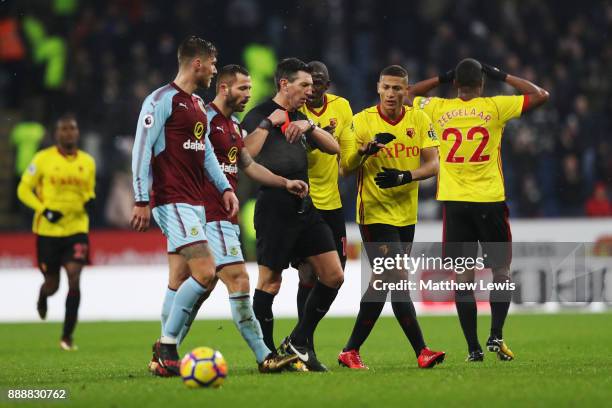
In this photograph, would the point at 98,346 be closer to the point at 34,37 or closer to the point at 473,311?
the point at 473,311

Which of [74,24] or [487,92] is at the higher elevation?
[74,24]

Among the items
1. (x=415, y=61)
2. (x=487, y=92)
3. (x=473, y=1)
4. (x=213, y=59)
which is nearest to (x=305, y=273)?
(x=213, y=59)

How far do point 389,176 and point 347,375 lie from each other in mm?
1678

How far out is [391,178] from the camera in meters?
8.71

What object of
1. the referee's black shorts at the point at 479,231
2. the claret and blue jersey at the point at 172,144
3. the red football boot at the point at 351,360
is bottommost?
the red football boot at the point at 351,360

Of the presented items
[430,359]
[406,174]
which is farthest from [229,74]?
[430,359]

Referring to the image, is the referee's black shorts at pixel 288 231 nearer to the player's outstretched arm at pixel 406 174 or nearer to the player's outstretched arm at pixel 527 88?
the player's outstretched arm at pixel 406 174

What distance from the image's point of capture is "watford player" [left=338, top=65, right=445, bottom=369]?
8.80m

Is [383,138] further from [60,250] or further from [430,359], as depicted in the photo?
[60,250]

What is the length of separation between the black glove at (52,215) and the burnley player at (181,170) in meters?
4.83

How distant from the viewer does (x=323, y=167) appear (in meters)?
9.30

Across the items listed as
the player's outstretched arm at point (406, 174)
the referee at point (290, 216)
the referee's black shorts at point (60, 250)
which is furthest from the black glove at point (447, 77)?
the referee's black shorts at point (60, 250)

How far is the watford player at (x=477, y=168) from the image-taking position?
958cm

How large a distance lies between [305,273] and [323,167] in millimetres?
893
